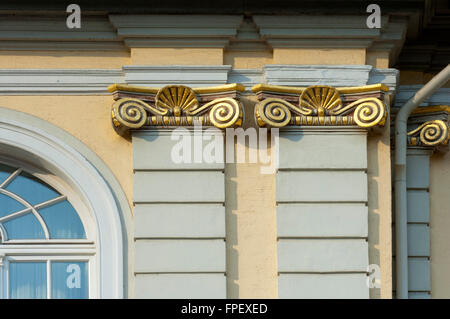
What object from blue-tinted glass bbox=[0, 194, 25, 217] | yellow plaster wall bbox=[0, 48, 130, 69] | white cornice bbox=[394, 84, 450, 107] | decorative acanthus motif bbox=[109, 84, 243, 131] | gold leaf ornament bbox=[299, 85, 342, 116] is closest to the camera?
decorative acanthus motif bbox=[109, 84, 243, 131]

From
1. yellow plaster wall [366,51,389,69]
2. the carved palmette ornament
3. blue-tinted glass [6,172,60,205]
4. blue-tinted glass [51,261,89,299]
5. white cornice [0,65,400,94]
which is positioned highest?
yellow plaster wall [366,51,389,69]

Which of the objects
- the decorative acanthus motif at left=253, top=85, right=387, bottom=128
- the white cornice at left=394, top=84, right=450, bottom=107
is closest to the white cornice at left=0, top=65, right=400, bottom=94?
the decorative acanthus motif at left=253, top=85, right=387, bottom=128

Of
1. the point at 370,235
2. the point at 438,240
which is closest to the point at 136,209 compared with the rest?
the point at 370,235

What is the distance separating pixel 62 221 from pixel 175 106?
1603 mm

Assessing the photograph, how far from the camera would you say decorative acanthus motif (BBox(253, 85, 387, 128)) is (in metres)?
12.9

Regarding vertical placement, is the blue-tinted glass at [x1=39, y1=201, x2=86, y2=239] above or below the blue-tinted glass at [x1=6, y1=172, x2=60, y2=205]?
below

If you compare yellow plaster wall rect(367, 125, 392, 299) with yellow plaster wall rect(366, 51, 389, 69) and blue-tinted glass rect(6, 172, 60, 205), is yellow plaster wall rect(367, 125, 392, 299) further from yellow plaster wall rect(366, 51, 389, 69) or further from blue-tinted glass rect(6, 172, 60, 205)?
blue-tinted glass rect(6, 172, 60, 205)

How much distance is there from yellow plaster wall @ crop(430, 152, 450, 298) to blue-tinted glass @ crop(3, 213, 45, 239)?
12.7 feet

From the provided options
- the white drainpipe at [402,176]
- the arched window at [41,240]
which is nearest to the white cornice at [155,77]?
the white drainpipe at [402,176]

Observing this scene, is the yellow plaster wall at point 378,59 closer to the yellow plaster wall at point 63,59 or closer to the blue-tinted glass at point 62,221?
the yellow plaster wall at point 63,59

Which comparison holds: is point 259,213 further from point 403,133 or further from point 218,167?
point 403,133

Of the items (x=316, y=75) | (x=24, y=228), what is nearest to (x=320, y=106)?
(x=316, y=75)

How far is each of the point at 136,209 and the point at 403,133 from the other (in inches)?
108

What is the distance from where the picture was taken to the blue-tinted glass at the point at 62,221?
13258mm
